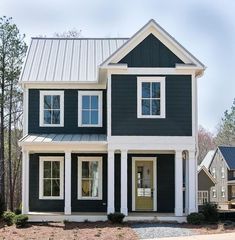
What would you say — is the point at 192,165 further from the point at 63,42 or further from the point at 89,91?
the point at 63,42

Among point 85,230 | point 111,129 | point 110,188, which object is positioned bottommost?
point 85,230

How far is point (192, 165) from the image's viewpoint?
902 inches

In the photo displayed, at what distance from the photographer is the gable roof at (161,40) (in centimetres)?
2303

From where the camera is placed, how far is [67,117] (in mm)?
25562

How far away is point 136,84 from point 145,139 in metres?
2.35

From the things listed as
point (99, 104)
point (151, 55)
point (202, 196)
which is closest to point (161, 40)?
point (151, 55)

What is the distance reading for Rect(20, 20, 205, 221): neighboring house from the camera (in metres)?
22.8

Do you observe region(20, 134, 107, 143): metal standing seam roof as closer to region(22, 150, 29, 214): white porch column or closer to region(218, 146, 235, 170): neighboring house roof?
region(22, 150, 29, 214): white porch column

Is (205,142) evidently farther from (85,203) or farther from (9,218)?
(9,218)

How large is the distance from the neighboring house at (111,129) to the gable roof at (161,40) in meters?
0.04

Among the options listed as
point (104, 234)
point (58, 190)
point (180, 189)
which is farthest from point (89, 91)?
point (104, 234)

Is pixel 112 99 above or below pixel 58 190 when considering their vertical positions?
above

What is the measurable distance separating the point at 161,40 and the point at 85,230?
868 centimetres

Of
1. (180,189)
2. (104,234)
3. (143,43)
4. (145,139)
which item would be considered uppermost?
(143,43)
